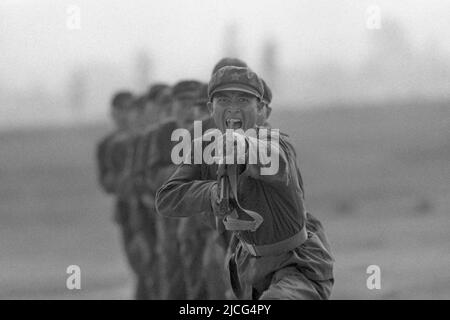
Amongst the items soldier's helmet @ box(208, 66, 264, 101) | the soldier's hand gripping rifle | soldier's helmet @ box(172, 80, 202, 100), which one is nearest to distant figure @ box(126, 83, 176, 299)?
soldier's helmet @ box(172, 80, 202, 100)

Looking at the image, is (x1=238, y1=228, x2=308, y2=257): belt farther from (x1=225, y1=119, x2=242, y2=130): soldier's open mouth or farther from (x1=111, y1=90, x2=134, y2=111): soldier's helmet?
(x1=111, y1=90, x2=134, y2=111): soldier's helmet

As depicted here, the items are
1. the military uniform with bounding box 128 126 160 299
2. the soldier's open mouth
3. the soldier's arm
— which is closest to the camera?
the soldier's arm

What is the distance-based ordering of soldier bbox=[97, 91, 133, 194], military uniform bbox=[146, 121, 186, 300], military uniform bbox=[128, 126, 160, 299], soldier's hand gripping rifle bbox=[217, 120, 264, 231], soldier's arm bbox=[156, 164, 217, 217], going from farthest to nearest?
soldier bbox=[97, 91, 133, 194] → military uniform bbox=[128, 126, 160, 299] → military uniform bbox=[146, 121, 186, 300] → soldier's arm bbox=[156, 164, 217, 217] → soldier's hand gripping rifle bbox=[217, 120, 264, 231]

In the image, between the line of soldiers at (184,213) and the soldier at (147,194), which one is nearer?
the line of soldiers at (184,213)

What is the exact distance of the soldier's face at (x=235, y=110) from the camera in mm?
6754

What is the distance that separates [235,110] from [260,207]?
440 millimetres

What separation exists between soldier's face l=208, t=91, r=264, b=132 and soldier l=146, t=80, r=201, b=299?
178 inches

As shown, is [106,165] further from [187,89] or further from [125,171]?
[187,89]

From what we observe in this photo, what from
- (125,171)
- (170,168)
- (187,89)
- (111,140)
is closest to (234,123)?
(170,168)

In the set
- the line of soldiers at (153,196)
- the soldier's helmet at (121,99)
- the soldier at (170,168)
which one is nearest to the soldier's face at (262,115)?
the line of soldiers at (153,196)

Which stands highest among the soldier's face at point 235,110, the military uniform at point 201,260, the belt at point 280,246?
the soldier's face at point 235,110

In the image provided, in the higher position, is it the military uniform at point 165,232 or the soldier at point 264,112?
the soldier at point 264,112

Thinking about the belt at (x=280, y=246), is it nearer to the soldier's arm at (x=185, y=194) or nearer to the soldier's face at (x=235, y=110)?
the soldier's arm at (x=185, y=194)

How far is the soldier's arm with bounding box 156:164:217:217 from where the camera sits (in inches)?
259
